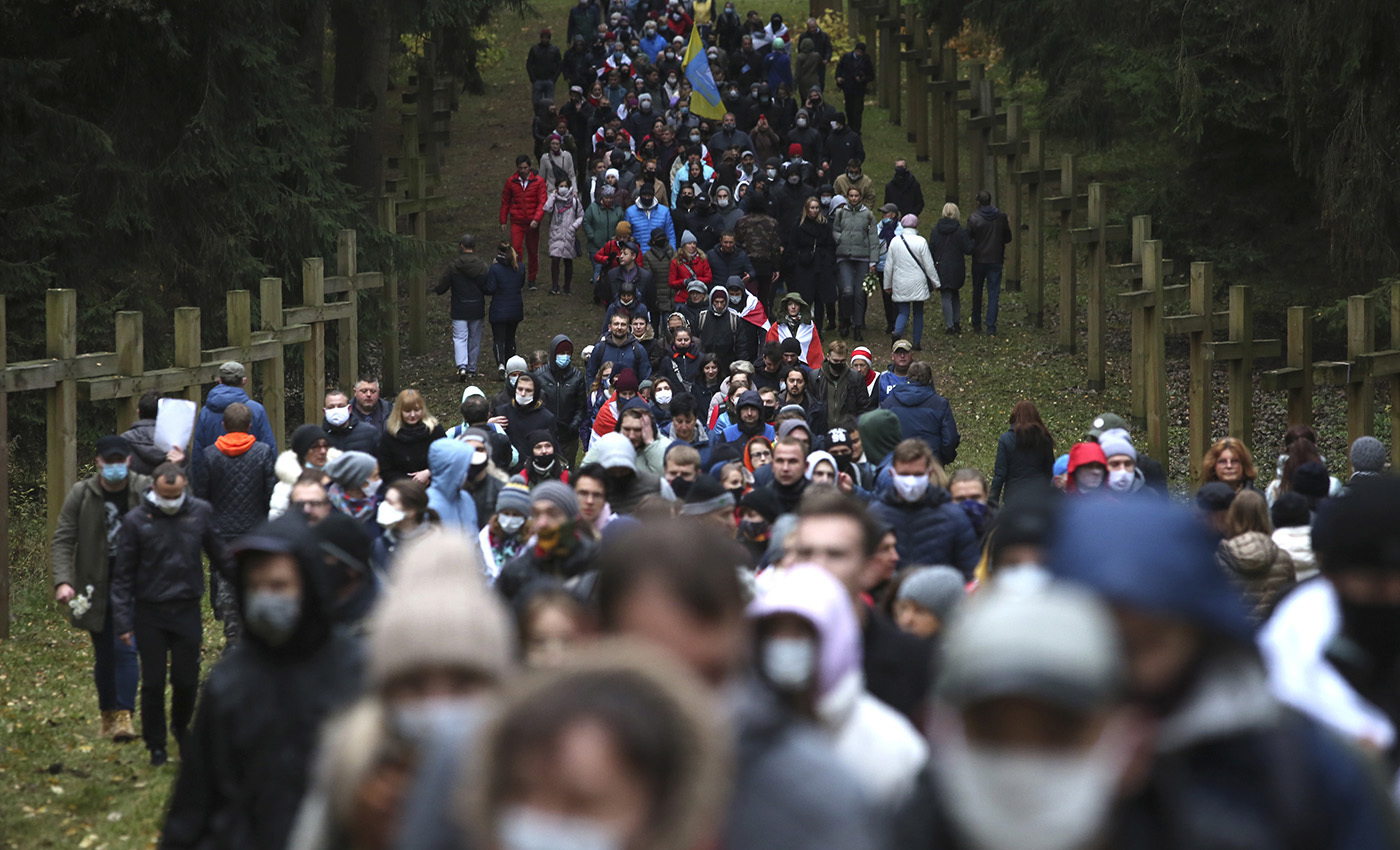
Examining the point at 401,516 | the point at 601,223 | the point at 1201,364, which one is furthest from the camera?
the point at 601,223

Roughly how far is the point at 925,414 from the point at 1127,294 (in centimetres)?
462

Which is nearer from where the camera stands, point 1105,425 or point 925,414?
point 1105,425

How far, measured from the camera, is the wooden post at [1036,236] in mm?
25109

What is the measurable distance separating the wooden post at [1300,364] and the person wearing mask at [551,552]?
9910 millimetres

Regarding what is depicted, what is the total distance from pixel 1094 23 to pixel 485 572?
53.4ft

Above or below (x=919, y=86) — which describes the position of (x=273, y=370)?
below

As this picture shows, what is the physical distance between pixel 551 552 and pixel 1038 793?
4824 mm

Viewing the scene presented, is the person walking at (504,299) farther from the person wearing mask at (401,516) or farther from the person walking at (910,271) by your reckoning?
the person wearing mask at (401,516)

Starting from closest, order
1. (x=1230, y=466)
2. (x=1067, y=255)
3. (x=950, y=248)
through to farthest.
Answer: (x=1230, y=466)
(x=1067, y=255)
(x=950, y=248)

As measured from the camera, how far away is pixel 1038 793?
248 centimetres

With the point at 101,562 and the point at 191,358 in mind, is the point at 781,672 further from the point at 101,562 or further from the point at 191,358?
the point at 191,358

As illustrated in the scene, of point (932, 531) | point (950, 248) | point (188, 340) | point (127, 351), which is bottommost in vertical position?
point (932, 531)

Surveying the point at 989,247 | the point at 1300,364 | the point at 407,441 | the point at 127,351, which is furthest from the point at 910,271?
the point at 127,351

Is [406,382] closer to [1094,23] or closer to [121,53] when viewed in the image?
[121,53]
